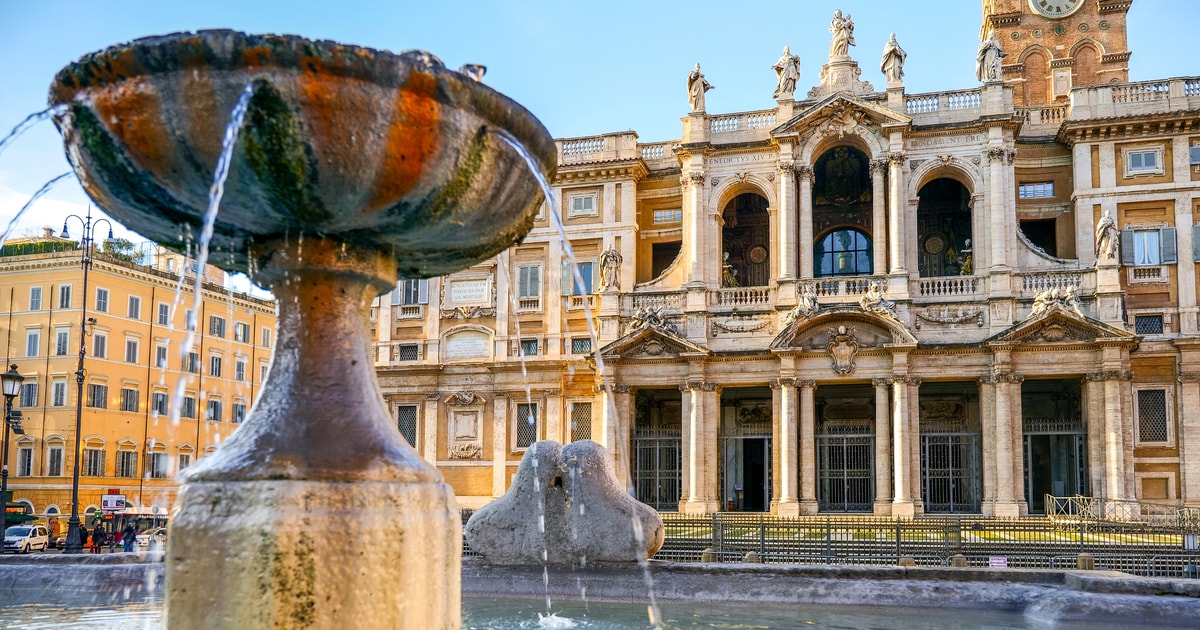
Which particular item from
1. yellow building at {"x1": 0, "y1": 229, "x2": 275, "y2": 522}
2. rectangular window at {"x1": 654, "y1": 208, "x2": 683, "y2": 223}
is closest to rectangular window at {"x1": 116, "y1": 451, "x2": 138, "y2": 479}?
yellow building at {"x1": 0, "y1": 229, "x2": 275, "y2": 522}

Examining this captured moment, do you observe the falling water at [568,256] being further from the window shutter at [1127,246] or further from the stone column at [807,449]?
the window shutter at [1127,246]

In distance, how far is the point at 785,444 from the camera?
108 feet

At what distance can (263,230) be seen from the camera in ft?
17.2

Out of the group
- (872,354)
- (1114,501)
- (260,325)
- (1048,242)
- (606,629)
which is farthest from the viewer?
(260,325)

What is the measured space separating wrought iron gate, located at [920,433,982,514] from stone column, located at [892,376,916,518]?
112 cm

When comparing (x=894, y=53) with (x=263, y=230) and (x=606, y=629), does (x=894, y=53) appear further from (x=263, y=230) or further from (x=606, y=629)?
(x=263, y=230)

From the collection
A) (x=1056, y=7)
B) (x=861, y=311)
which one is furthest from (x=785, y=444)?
(x=1056, y=7)

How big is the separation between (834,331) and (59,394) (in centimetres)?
3129

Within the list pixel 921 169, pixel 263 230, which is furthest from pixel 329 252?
pixel 921 169

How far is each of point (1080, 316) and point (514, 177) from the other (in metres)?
28.9

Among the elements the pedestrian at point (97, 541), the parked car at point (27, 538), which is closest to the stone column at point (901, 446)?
the pedestrian at point (97, 541)

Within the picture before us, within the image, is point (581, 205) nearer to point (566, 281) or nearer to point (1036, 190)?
point (566, 281)

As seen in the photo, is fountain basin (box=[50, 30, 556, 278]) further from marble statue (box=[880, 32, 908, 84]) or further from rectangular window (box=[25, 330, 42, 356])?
rectangular window (box=[25, 330, 42, 356])

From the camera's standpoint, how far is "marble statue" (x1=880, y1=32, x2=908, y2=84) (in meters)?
34.3
